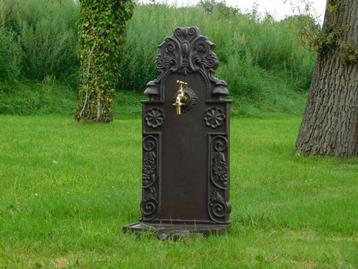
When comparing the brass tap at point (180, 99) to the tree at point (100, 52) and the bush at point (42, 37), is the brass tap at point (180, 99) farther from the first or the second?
the bush at point (42, 37)

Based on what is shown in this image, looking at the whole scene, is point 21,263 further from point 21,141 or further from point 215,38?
point 215,38

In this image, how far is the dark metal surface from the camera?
6594mm

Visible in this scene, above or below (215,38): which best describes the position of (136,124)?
below

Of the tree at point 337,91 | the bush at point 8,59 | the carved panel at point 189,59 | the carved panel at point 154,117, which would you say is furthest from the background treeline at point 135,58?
the carved panel at point 154,117

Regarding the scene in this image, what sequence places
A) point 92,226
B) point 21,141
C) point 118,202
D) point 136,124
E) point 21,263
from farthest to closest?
point 136,124 < point 21,141 < point 118,202 < point 92,226 < point 21,263

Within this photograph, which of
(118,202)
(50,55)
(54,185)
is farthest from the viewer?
(50,55)

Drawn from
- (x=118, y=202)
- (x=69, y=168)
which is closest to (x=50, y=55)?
(x=69, y=168)

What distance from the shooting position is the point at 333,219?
722 centimetres

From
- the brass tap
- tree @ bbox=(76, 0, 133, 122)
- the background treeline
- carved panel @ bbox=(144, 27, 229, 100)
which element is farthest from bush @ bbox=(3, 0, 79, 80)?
the brass tap

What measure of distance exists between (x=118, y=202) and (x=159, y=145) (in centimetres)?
138

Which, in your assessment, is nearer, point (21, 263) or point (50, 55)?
point (21, 263)

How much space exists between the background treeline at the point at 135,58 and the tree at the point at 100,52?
224 centimetres

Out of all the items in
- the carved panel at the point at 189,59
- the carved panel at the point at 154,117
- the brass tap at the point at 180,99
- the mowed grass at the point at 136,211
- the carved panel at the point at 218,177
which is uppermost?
the carved panel at the point at 189,59

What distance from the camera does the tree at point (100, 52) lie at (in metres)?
17.6
